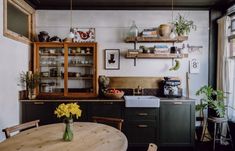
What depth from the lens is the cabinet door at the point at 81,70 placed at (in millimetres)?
4309

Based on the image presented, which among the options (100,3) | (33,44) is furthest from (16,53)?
(100,3)

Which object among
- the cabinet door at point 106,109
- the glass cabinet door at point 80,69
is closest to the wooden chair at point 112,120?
the cabinet door at point 106,109

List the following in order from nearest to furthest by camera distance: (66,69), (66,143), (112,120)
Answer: (66,143) < (112,120) < (66,69)

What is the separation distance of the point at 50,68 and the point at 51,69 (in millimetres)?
33

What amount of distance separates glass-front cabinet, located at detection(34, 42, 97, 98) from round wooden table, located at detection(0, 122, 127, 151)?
6.29 ft

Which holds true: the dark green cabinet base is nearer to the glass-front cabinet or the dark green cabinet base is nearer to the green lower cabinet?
the green lower cabinet

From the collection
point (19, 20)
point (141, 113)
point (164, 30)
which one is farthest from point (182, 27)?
point (19, 20)

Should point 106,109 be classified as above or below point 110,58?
below

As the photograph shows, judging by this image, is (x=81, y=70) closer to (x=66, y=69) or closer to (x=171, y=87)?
(x=66, y=69)

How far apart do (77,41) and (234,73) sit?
9.75 feet

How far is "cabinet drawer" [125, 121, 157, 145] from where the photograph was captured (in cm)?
390

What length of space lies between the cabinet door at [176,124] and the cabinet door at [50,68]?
1.98 m

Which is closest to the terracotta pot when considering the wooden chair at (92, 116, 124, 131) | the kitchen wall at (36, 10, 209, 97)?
the kitchen wall at (36, 10, 209, 97)

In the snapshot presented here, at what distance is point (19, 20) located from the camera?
3922mm
